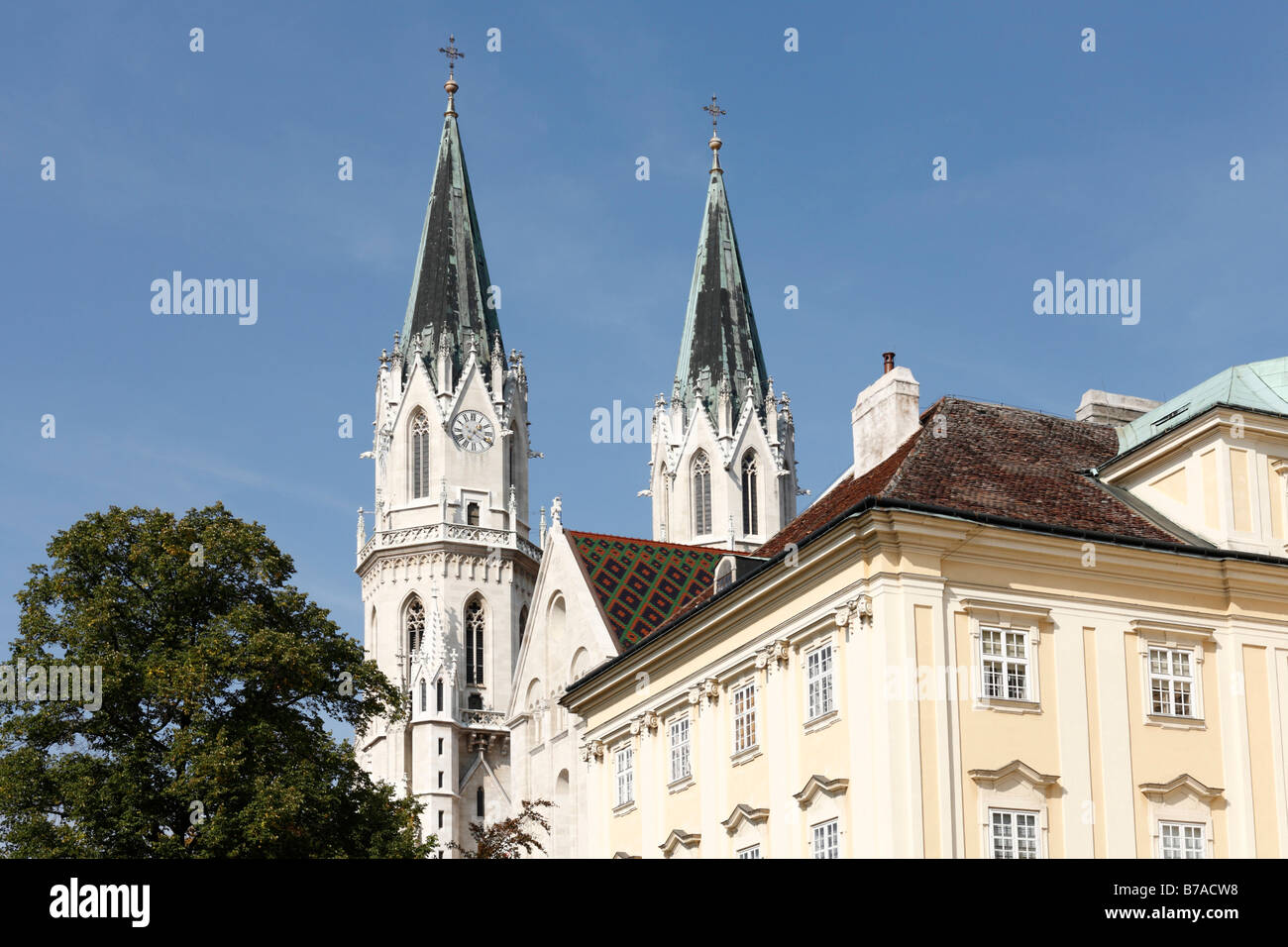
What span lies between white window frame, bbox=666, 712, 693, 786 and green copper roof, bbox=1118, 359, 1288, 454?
1051cm

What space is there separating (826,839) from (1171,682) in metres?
6.93

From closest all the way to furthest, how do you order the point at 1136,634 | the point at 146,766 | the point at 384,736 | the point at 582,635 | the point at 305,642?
the point at 1136,634, the point at 146,766, the point at 305,642, the point at 582,635, the point at 384,736

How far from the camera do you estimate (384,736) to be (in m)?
89.4

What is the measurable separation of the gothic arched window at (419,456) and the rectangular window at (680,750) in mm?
59755

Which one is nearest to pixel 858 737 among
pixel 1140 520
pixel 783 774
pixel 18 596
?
pixel 783 774

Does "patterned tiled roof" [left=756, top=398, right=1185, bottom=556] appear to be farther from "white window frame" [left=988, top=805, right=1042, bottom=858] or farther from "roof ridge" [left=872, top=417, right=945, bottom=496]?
"white window frame" [left=988, top=805, right=1042, bottom=858]

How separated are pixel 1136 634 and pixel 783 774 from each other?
22.4 feet

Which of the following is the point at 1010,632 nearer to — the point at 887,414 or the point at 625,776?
the point at 887,414

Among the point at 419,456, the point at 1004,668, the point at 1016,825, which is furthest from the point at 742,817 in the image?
the point at 419,456

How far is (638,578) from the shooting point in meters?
59.9

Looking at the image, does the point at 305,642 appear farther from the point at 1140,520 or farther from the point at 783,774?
the point at 1140,520

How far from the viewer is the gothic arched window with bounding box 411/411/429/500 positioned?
9731cm

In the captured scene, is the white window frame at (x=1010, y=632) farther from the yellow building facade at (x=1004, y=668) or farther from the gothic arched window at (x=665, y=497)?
the gothic arched window at (x=665, y=497)

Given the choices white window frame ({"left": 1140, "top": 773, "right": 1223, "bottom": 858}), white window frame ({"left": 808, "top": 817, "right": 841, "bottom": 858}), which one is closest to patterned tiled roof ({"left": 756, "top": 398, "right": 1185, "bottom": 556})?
white window frame ({"left": 1140, "top": 773, "right": 1223, "bottom": 858})
